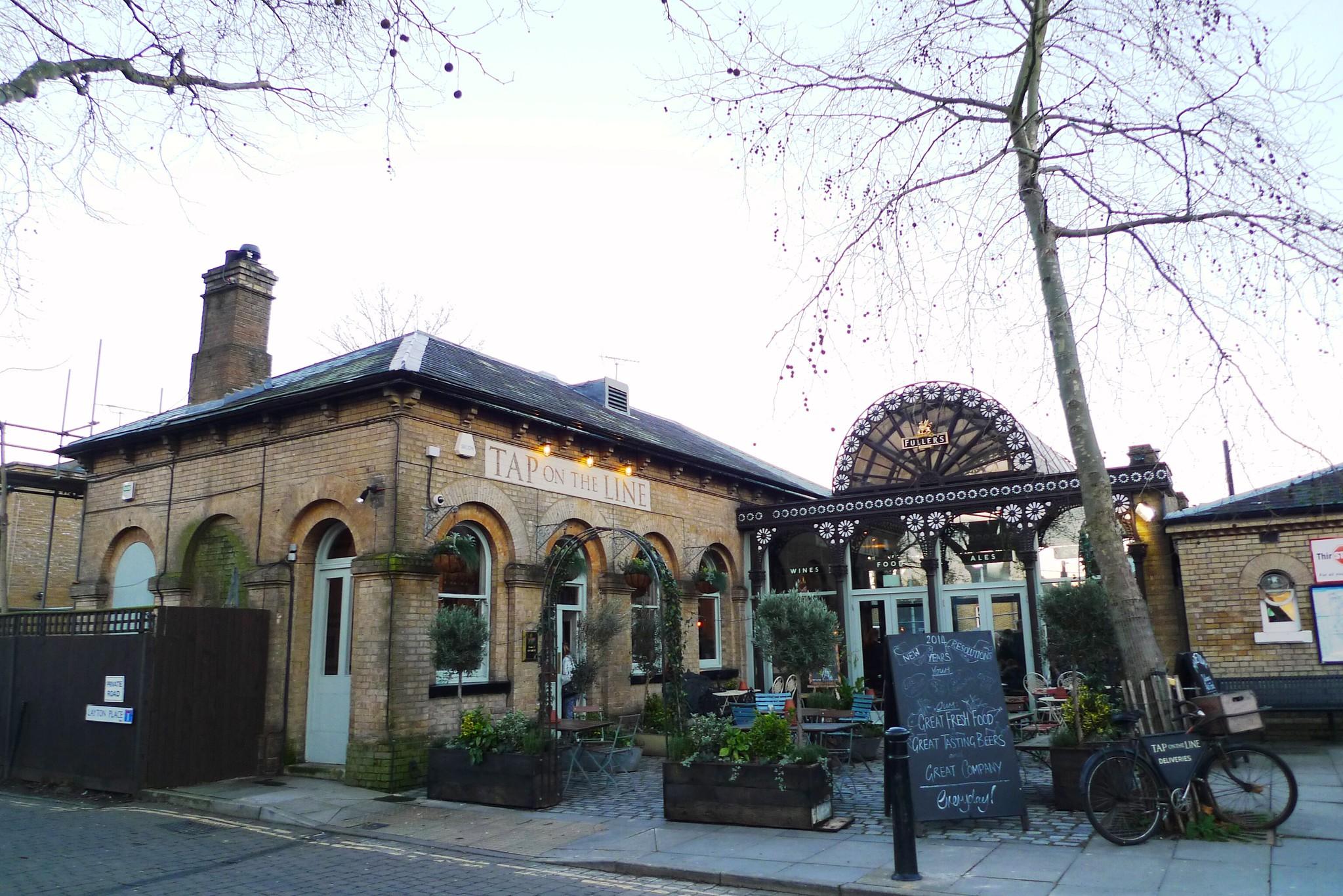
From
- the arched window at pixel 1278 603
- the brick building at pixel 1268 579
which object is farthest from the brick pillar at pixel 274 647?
the arched window at pixel 1278 603

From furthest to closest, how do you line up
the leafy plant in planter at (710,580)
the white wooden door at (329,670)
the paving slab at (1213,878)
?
the leafy plant in planter at (710,580) < the white wooden door at (329,670) < the paving slab at (1213,878)

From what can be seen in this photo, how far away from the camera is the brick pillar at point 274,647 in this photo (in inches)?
476

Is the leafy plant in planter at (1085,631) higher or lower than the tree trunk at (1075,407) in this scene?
lower

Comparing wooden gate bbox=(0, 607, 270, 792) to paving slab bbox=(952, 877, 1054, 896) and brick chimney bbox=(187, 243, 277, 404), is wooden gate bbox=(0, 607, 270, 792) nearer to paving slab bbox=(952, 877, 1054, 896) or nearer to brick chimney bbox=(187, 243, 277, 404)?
brick chimney bbox=(187, 243, 277, 404)

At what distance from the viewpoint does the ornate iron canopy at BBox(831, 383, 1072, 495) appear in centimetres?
1742

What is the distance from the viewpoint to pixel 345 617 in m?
12.4

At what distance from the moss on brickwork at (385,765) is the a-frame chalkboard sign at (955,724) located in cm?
573

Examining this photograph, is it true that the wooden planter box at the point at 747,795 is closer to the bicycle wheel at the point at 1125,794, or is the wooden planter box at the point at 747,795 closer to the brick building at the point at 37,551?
the bicycle wheel at the point at 1125,794

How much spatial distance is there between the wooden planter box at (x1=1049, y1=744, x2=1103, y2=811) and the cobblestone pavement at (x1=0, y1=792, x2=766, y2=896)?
142 inches

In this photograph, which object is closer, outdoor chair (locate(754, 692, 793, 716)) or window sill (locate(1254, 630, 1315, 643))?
outdoor chair (locate(754, 692, 793, 716))

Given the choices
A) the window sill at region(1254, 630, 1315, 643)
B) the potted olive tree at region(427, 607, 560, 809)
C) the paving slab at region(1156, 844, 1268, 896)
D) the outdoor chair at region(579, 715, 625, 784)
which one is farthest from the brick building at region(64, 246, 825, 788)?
the window sill at region(1254, 630, 1315, 643)

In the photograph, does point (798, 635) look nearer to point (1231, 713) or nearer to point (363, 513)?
point (1231, 713)

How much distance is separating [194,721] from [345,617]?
6.82ft

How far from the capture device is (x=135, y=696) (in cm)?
1105
